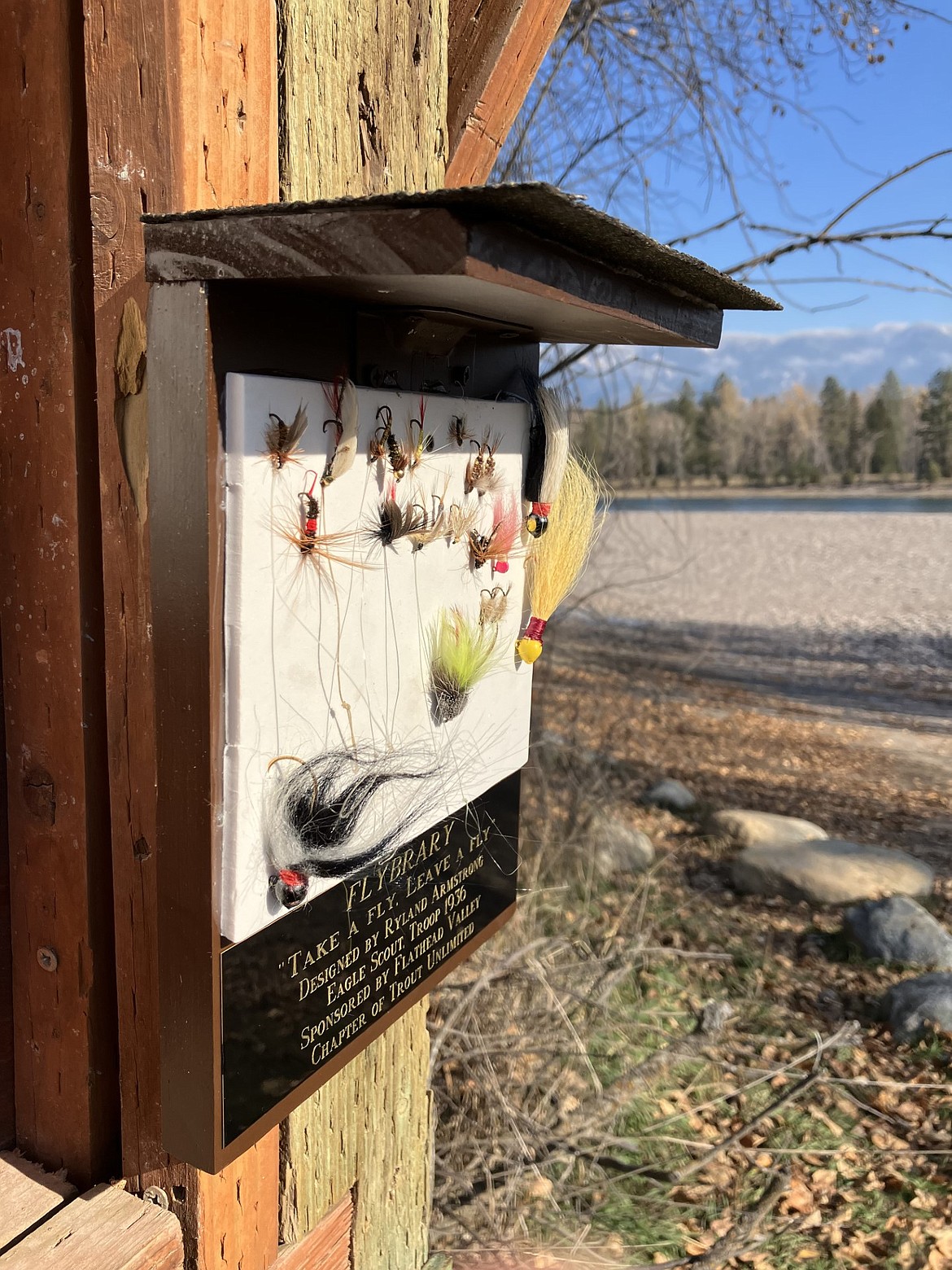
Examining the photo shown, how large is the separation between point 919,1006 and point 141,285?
Answer: 451cm

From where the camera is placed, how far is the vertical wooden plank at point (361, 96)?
4.15 ft

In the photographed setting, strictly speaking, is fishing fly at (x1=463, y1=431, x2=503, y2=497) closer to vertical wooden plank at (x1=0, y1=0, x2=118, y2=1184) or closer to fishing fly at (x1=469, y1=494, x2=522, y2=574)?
fishing fly at (x1=469, y1=494, x2=522, y2=574)

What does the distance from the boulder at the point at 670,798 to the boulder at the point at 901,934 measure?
5.90 feet

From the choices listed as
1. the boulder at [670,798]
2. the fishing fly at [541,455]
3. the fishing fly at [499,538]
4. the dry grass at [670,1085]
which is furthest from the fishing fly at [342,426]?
the boulder at [670,798]

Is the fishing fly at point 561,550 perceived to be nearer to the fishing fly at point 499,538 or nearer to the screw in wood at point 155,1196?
the fishing fly at point 499,538

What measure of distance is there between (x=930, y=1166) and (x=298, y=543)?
3.60 meters

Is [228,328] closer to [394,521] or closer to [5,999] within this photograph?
[394,521]

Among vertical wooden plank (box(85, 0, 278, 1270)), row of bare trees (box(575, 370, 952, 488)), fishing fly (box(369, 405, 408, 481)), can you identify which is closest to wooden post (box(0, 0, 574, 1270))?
vertical wooden plank (box(85, 0, 278, 1270))

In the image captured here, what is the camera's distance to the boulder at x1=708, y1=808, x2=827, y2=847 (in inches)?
245

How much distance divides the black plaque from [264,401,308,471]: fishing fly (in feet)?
1.84

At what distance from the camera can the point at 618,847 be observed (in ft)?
18.6

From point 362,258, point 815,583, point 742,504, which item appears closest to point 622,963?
point 362,258

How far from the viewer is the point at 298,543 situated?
43.4 inches

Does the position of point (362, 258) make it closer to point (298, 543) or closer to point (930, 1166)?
point (298, 543)
